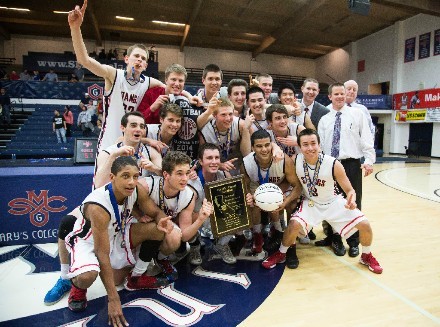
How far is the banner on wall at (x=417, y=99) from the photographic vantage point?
51.0 ft

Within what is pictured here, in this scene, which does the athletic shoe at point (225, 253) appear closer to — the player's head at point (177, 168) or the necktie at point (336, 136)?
the player's head at point (177, 168)

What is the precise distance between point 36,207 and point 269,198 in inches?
110

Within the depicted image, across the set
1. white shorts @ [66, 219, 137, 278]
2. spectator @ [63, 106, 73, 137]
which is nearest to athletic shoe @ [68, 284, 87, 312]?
white shorts @ [66, 219, 137, 278]

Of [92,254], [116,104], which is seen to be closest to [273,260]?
[92,254]

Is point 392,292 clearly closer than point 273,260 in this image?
Yes

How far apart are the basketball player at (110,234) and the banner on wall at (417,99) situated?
17.7m

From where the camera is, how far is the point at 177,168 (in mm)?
2580

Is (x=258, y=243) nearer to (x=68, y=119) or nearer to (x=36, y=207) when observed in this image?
(x=36, y=207)

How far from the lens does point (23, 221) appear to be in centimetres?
365

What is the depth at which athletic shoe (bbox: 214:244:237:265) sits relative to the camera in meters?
3.21

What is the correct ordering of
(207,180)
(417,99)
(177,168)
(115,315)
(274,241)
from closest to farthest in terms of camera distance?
(115,315)
(177,168)
(207,180)
(274,241)
(417,99)

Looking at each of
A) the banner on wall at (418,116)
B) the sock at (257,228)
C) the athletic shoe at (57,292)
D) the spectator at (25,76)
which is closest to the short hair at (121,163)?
the athletic shoe at (57,292)

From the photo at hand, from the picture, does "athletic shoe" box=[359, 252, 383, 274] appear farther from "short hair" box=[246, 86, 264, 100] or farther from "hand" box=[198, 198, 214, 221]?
"short hair" box=[246, 86, 264, 100]

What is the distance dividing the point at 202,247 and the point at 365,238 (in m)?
1.80
